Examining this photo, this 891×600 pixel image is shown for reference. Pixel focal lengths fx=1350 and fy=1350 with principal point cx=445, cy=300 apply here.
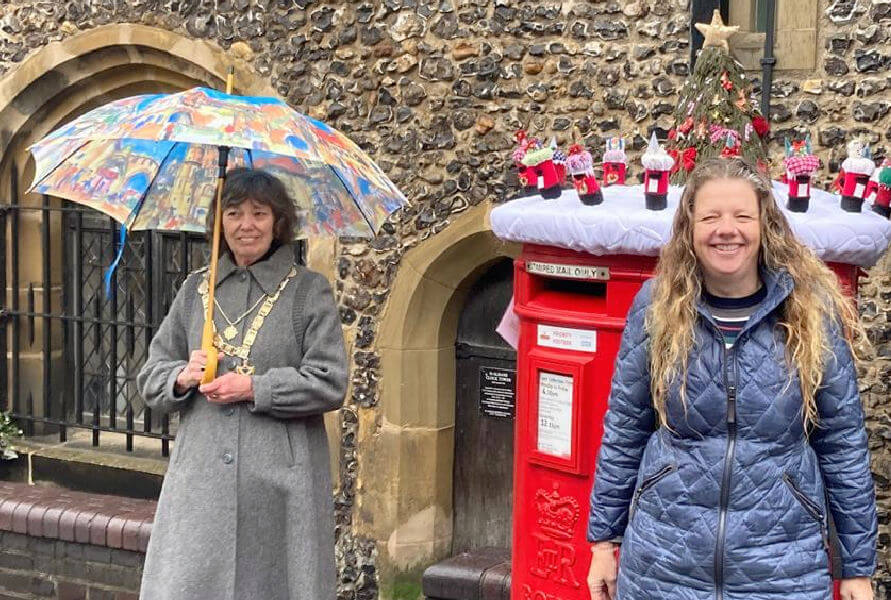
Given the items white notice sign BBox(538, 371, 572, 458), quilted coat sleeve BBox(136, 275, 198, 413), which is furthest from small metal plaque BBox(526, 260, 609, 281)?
quilted coat sleeve BBox(136, 275, 198, 413)

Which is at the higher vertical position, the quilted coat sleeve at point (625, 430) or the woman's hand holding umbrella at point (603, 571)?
the quilted coat sleeve at point (625, 430)

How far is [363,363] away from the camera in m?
6.86

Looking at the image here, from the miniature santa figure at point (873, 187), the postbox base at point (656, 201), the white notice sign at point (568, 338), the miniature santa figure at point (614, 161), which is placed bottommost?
the white notice sign at point (568, 338)

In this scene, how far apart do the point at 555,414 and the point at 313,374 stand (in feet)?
2.32

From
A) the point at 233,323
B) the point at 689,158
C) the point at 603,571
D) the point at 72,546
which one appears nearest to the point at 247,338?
the point at 233,323

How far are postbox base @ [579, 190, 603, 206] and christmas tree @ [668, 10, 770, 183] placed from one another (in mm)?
450

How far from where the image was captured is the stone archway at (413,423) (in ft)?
22.0

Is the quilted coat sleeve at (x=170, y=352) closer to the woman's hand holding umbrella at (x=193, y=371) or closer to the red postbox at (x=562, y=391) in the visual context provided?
the woman's hand holding umbrella at (x=193, y=371)

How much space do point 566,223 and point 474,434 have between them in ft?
11.3

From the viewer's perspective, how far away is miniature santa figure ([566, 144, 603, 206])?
145 inches

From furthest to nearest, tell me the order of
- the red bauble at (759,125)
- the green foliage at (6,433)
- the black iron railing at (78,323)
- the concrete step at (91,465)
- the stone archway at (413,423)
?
the green foliage at (6,433)
the black iron railing at (78,323)
the concrete step at (91,465)
the stone archway at (413,423)
the red bauble at (759,125)

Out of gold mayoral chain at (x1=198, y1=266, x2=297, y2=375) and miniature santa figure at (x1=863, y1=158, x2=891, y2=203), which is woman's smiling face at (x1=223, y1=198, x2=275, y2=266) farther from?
miniature santa figure at (x1=863, y1=158, x2=891, y2=203)

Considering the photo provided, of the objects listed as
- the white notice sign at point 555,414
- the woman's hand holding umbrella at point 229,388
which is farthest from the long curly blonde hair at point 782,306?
the woman's hand holding umbrella at point 229,388

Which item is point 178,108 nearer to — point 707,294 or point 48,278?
point 707,294
